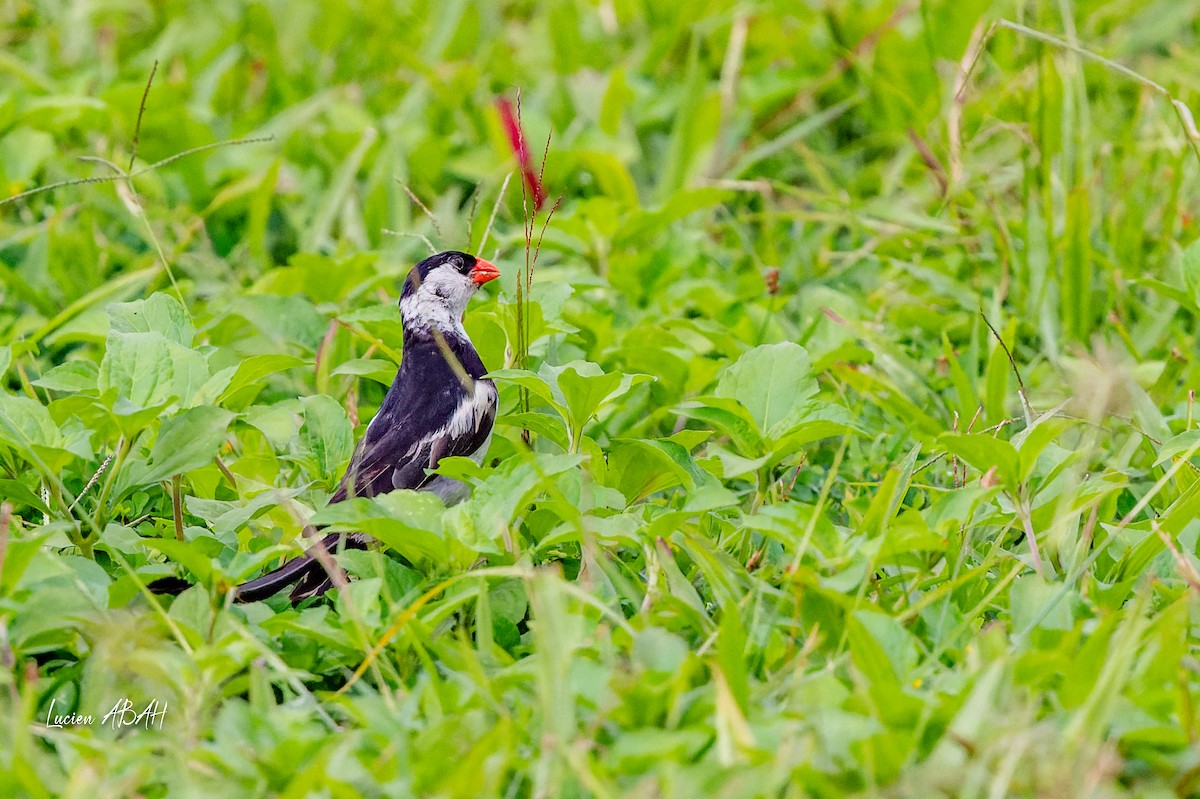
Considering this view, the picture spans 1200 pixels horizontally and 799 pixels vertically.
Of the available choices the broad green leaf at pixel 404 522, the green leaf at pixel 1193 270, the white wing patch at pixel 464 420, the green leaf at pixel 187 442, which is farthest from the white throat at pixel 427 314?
the green leaf at pixel 1193 270

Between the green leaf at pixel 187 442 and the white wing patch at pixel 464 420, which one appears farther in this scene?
the white wing patch at pixel 464 420

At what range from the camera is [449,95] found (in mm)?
5648

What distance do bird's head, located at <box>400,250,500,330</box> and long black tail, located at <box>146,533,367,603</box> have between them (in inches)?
28.9

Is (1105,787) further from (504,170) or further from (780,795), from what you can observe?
(504,170)

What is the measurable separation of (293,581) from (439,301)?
102 cm

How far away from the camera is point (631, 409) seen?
365cm

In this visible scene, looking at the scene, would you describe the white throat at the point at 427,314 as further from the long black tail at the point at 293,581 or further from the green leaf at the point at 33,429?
the green leaf at the point at 33,429

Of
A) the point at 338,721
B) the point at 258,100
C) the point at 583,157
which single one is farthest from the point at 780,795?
the point at 258,100

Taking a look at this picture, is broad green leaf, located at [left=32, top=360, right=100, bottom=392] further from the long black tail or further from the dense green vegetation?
the long black tail

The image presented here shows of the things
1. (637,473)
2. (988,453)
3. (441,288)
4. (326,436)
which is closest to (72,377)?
(326,436)

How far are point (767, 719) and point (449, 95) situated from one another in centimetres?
411

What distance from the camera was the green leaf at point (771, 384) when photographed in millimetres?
2787

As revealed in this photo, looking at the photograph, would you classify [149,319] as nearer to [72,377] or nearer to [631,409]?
[72,377]

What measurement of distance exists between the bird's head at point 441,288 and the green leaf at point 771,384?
83cm
